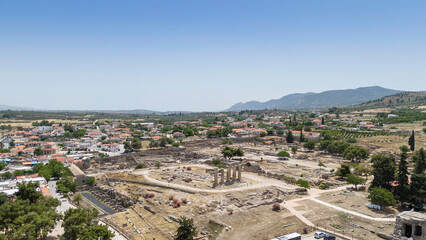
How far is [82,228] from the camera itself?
31.1 meters

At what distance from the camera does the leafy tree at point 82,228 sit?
29.6 m

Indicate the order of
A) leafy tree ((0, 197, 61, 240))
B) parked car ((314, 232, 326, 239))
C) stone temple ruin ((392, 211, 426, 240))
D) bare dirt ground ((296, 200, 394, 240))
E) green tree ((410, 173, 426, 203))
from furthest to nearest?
green tree ((410, 173, 426, 203))
bare dirt ground ((296, 200, 394, 240))
parked car ((314, 232, 326, 239))
leafy tree ((0, 197, 61, 240))
stone temple ruin ((392, 211, 426, 240))

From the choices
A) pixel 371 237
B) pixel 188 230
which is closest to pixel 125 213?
pixel 188 230

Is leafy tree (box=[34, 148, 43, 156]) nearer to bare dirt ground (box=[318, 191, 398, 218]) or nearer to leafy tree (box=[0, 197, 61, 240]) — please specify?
leafy tree (box=[0, 197, 61, 240])

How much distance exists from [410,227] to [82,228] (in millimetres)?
33913

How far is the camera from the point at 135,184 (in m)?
55.2

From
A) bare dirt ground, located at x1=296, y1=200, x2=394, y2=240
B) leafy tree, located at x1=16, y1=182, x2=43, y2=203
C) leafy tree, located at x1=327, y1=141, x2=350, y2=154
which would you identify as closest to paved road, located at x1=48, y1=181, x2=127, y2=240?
leafy tree, located at x1=16, y1=182, x2=43, y2=203

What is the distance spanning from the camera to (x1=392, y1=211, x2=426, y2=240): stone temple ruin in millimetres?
28188

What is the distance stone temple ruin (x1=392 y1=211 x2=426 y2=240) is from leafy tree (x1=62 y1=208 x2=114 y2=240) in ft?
97.0

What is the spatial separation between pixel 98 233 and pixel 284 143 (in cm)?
9035

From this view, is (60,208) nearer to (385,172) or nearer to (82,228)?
(82,228)

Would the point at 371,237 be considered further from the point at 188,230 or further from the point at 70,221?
the point at 70,221

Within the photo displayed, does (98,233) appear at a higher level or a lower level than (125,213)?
higher

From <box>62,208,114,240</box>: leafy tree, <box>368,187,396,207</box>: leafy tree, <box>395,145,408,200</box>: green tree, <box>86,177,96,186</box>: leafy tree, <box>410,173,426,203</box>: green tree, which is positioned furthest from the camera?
<box>86,177,96,186</box>: leafy tree
